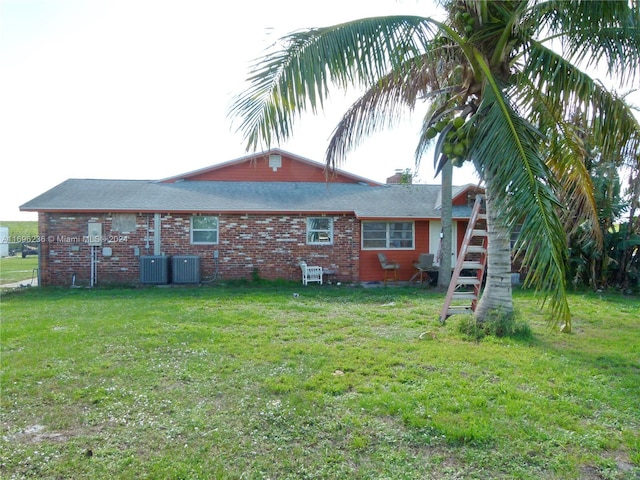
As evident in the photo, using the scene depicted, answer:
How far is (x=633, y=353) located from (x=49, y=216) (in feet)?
51.2

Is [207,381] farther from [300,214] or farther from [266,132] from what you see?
[300,214]

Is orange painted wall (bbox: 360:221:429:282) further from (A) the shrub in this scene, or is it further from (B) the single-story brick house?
(A) the shrub

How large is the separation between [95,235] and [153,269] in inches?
92.8

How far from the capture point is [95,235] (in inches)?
555

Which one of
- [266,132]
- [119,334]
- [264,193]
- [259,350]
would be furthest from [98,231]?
[266,132]

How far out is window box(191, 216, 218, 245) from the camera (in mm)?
14570

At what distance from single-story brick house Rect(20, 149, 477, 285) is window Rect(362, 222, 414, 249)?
Answer: 0.04 meters

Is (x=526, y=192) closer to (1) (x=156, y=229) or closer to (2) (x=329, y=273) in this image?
(2) (x=329, y=273)

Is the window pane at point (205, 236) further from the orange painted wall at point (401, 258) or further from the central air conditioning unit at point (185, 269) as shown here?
the orange painted wall at point (401, 258)

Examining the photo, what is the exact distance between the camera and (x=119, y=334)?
6.82 meters

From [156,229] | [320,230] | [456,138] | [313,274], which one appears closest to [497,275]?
[456,138]

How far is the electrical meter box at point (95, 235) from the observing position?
14000mm

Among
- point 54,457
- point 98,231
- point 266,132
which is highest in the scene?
point 266,132

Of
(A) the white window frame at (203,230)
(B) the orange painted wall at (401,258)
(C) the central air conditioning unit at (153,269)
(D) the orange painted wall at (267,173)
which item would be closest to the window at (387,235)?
(B) the orange painted wall at (401,258)
